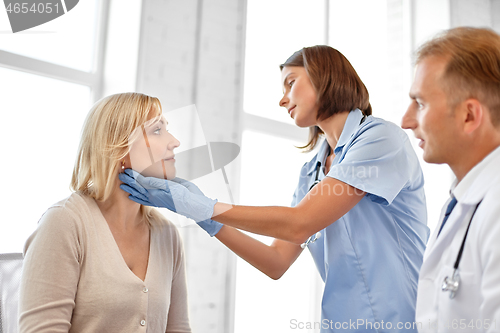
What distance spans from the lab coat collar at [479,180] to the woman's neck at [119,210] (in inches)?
38.5

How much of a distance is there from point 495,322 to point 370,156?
0.60 meters

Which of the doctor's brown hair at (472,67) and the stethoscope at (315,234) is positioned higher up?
the doctor's brown hair at (472,67)

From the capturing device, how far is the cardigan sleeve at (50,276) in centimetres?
107

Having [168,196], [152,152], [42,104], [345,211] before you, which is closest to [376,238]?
[345,211]

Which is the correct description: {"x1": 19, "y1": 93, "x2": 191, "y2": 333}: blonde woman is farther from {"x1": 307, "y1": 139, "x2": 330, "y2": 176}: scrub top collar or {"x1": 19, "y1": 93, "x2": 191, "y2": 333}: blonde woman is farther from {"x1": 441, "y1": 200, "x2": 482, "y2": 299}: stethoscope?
{"x1": 441, "y1": 200, "x2": 482, "y2": 299}: stethoscope

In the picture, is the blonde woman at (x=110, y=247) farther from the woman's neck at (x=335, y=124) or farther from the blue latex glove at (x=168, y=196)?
the woman's neck at (x=335, y=124)

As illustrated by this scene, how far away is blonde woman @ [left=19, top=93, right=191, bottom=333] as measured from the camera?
1.10 m

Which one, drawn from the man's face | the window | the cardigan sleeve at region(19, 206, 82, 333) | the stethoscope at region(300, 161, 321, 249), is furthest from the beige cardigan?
the man's face

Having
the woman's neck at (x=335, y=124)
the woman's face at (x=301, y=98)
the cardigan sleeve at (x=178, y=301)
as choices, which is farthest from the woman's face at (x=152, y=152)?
the woman's neck at (x=335, y=124)

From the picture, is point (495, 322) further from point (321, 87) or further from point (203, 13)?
point (203, 13)

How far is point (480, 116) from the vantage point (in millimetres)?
937

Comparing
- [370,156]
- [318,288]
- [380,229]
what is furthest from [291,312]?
[370,156]

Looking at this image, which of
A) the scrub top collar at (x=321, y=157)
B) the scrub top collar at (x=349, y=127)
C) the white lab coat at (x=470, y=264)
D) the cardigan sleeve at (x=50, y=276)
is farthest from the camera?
the scrub top collar at (x=321, y=157)

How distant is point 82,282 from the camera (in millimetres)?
1162
